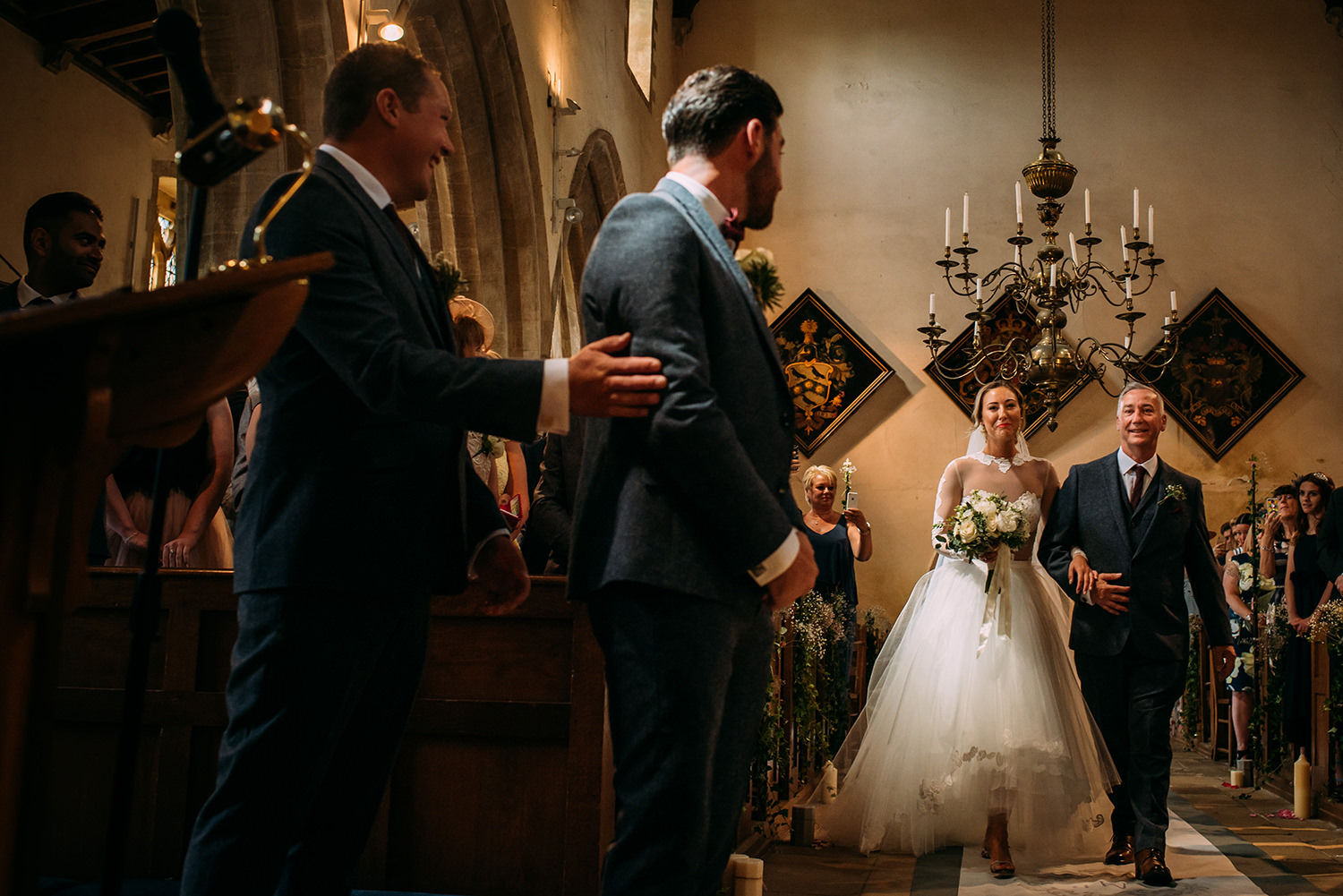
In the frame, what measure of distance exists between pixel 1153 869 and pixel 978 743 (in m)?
0.71

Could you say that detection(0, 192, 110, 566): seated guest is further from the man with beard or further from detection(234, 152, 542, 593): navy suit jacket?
detection(234, 152, 542, 593): navy suit jacket

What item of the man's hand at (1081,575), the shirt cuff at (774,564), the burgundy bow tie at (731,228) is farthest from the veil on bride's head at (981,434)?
the shirt cuff at (774,564)

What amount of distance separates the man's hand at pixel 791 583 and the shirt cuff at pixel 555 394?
0.35 metres

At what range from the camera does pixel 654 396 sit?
59.6 inches

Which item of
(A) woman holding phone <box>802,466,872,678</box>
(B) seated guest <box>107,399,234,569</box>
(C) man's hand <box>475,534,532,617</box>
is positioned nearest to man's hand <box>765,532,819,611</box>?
(C) man's hand <box>475,534,532,617</box>

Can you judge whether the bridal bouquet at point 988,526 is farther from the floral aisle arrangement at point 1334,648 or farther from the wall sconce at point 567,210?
the wall sconce at point 567,210

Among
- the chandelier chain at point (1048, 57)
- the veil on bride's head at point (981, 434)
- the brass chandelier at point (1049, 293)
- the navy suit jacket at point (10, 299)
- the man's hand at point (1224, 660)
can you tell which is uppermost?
the chandelier chain at point (1048, 57)

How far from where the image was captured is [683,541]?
4.99 feet

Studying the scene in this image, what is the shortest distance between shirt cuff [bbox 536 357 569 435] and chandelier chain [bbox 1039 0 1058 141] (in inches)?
439

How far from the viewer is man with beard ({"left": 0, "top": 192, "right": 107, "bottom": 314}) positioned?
→ 3.00m

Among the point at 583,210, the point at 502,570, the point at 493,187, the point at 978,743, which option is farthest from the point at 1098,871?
the point at 583,210

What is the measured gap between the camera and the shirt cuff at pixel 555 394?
1540mm

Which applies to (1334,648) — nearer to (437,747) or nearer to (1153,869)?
(1153,869)

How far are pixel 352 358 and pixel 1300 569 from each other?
6632 millimetres
